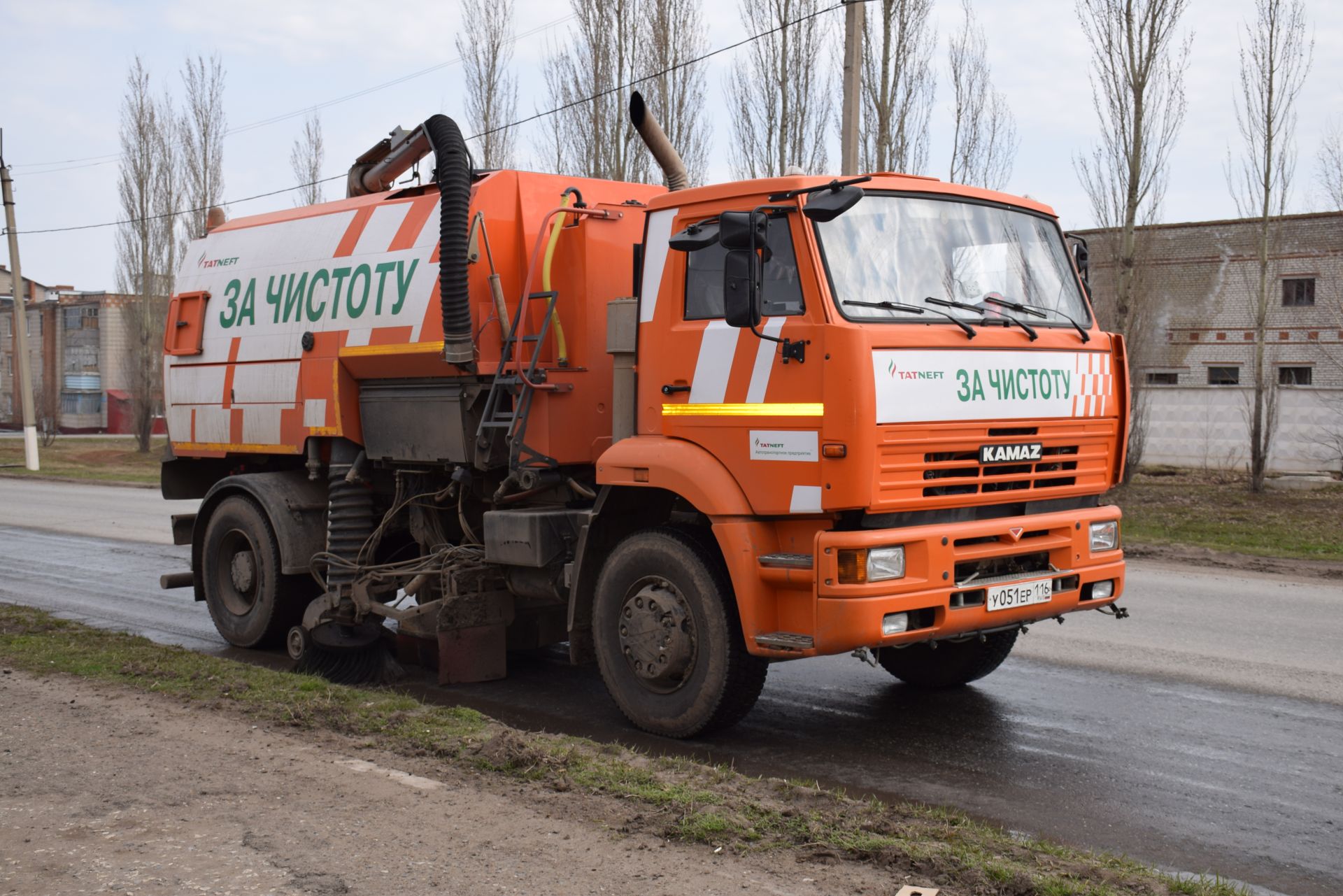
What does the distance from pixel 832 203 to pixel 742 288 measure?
56 cm

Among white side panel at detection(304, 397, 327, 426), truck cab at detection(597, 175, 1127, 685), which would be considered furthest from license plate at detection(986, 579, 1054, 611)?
white side panel at detection(304, 397, 327, 426)

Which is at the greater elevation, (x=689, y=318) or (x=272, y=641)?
(x=689, y=318)

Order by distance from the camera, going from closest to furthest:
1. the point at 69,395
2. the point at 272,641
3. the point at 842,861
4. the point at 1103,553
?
the point at 842,861, the point at 1103,553, the point at 272,641, the point at 69,395

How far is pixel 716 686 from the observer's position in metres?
5.90

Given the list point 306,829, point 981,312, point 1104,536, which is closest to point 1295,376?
point 1104,536

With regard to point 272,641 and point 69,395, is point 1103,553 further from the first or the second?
point 69,395

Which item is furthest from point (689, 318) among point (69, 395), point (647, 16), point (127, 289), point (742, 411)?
point (69, 395)

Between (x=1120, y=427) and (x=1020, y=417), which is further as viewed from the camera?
(x=1120, y=427)

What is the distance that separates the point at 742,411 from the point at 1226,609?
576cm

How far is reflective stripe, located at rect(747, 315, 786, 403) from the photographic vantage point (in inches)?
224

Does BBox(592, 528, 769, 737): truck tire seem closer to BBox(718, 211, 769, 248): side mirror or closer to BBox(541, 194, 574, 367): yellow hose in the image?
BBox(541, 194, 574, 367): yellow hose

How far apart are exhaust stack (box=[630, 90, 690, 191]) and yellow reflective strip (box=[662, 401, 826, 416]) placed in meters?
2.12

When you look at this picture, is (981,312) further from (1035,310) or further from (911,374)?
(911,374)

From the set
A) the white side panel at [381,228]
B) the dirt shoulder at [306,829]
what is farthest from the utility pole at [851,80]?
the dirt shoulder at [306,829]
